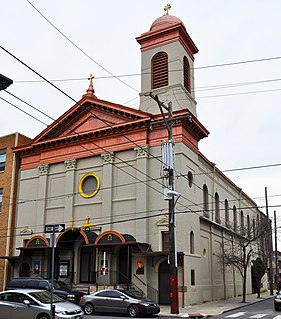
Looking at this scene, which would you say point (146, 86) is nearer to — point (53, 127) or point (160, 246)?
point (53, 127)

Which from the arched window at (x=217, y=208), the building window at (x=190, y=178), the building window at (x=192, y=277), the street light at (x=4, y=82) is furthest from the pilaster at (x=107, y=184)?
the street light at (x=4, y=82)

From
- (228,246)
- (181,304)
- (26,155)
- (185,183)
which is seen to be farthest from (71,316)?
(228,246)

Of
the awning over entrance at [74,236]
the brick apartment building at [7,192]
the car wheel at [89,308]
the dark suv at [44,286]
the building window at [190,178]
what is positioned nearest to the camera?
the car wheel at [89,308]

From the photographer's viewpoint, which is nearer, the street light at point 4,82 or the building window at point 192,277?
the street light at point 4,82

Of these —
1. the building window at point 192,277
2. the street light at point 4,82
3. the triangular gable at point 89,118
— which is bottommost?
the building window at point 192,277

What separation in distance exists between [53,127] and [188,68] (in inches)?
440

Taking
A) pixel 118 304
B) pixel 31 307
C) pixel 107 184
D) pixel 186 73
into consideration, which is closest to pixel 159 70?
pixel 186 73

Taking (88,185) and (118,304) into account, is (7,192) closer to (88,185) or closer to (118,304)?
(88,185)

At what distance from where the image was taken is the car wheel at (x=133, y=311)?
21.7 meters

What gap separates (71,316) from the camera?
53.4 ft

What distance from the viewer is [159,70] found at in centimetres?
3322

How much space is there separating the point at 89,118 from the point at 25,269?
1213cm

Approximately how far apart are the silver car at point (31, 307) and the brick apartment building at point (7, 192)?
16597 millimetres

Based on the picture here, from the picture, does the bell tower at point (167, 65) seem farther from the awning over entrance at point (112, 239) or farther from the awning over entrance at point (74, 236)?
the awning over entrance at point (74, 236)
